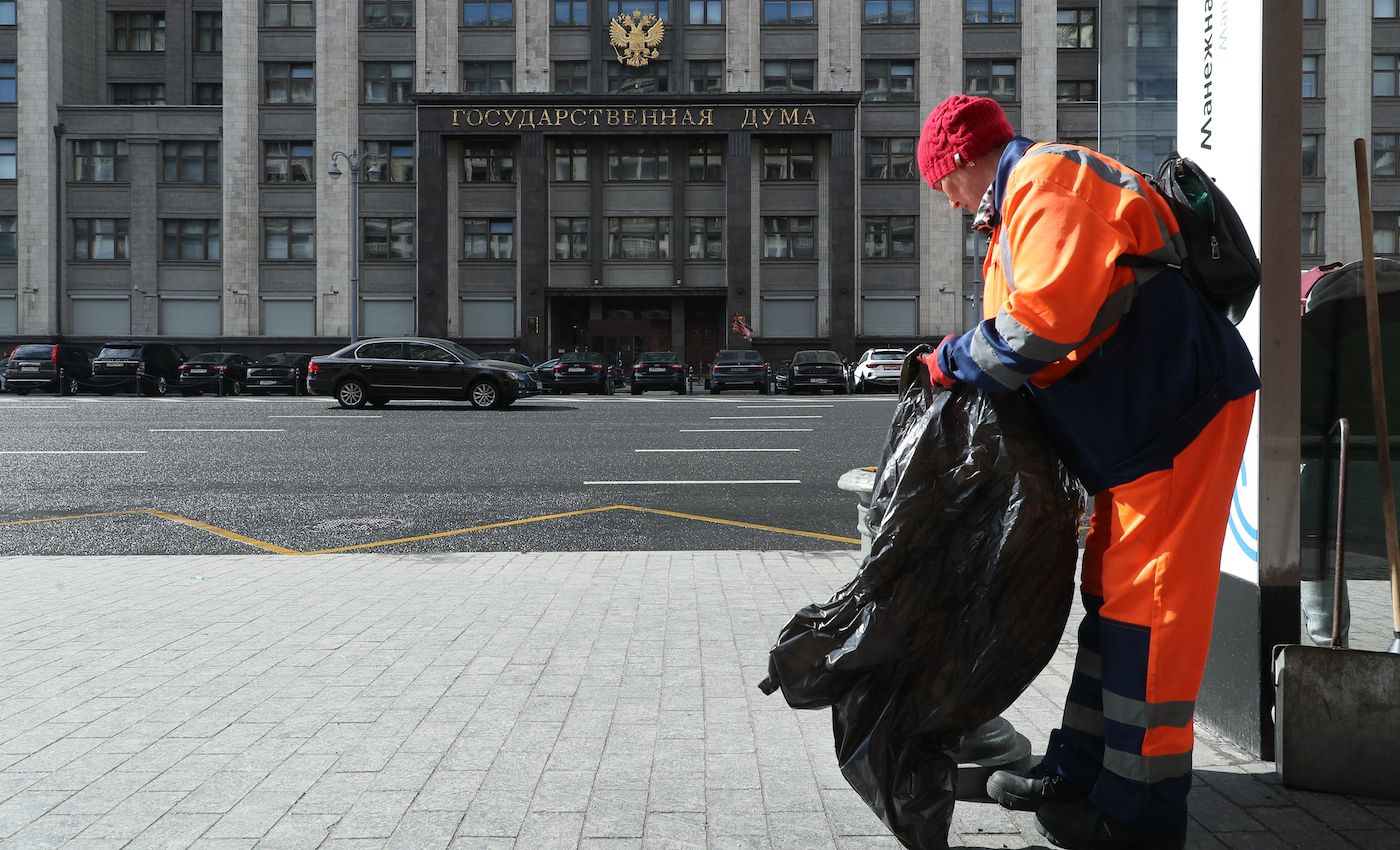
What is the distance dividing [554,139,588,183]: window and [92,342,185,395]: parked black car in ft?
58.8

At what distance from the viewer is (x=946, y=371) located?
8.77 ft

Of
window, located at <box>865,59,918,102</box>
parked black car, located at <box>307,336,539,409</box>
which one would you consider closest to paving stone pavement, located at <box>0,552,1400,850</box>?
parked black car, located at <box>307,336,539,409</box>

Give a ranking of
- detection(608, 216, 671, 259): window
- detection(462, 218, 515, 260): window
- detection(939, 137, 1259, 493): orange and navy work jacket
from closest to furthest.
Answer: detection(939, 137, 1259, 493): orange and navy work jacket, detection(608, 216, 671, 259): window, detection(462, 218, 515, 260): window

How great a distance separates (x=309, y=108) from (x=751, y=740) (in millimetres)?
48010

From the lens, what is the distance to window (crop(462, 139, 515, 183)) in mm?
46875

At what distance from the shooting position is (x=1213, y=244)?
105 inches

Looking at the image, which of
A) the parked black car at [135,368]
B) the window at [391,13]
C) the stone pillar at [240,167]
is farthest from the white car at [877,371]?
the window at [391,13]

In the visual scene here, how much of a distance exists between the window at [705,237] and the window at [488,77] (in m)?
9.28

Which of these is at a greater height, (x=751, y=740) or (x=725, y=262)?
(x=725, y=262)

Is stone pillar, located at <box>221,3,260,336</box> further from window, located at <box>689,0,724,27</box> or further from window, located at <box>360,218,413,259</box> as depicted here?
window, located at <box>689,0,724,27</box>

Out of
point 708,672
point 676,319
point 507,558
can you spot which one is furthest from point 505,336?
point 708,672

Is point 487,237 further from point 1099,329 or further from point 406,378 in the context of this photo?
point 1099,329

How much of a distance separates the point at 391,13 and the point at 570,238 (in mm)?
11651

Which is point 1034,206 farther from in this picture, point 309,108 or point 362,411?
point 309,108
